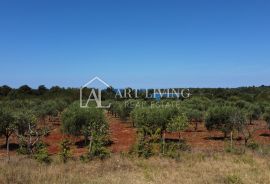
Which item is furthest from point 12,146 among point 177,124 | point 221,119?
point 221,119

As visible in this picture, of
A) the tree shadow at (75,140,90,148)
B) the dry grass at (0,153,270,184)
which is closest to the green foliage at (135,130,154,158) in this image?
the dry grass at (0,153,270,184)

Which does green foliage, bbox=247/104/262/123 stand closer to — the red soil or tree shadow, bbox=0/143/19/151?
the red soil

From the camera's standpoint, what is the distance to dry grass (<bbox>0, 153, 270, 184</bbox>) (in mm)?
9383

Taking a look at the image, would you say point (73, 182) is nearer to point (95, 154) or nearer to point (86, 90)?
point (95, 154)

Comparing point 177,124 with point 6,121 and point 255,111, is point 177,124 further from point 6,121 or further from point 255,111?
point 255,111

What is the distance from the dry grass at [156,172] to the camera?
938 centimetres

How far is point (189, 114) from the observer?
50094mm

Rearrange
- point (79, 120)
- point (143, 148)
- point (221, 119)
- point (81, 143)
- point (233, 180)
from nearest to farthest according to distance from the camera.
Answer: point (233, 180) → point (143, 148) → point (79, 120) → point (81, 143) → point (221, 119)

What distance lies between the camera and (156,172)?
10711mm

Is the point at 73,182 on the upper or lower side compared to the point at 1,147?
upper

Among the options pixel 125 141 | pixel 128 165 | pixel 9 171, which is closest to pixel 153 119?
pixel 125 141

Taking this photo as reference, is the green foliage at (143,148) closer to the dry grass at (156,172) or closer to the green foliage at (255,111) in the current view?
the dry grass at (156,172)

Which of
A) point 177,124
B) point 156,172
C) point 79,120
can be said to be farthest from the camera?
point 79,120

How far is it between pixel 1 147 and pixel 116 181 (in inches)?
1043
